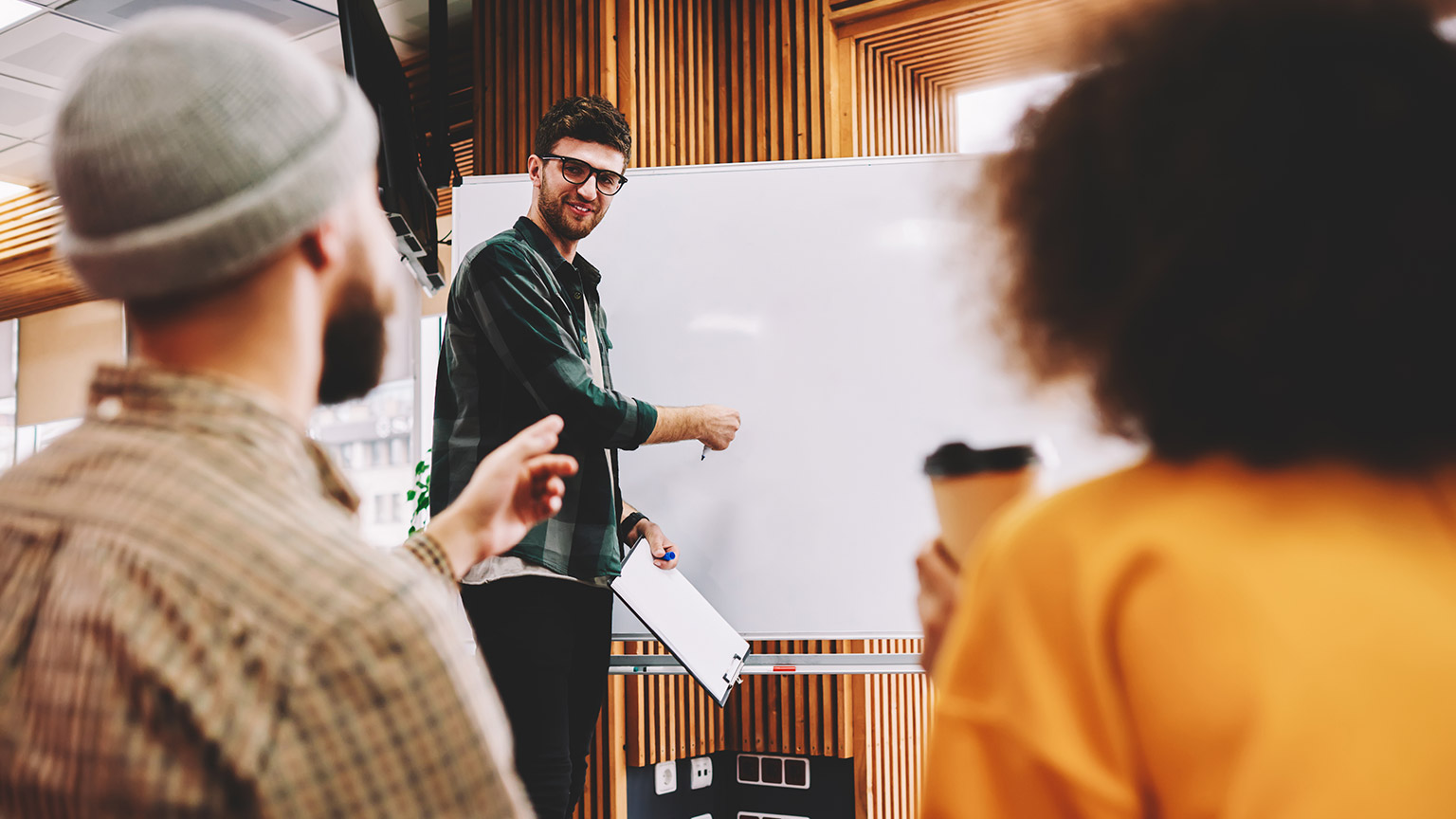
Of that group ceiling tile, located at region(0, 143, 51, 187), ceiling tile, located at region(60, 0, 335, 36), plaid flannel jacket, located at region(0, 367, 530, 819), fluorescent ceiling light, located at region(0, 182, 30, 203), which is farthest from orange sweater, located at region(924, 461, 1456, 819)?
fluorescent ceiling light, located at region(0, 182, 30, 203)

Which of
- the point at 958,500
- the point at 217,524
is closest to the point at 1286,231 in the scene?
the point at 958,500

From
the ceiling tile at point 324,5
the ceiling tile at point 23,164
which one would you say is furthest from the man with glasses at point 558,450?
the ceiling tile at point 23,164

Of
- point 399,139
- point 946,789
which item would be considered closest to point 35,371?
point 399,139

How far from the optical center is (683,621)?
2506mm

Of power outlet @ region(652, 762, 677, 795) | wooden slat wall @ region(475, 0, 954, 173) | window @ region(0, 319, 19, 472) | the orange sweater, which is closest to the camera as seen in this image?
the orange sweater

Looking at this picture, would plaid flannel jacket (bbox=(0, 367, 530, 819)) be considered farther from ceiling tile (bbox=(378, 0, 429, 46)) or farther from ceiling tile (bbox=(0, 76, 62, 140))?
ceiling tile (bbox=(0, 76, 62, 140))

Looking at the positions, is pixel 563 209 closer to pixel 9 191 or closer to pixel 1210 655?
pixel 1210 655

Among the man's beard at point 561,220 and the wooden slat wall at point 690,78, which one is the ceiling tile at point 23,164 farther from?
the man's beard at point 561,220

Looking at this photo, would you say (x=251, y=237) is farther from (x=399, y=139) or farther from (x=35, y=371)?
(x=35, y=371)

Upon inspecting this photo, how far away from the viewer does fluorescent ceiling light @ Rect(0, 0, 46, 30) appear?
4.02 m

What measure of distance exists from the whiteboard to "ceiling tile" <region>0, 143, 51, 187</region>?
428cm

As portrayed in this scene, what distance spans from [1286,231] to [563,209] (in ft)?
6.36

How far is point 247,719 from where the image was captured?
0.58 metres

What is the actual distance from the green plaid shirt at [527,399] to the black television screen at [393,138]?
67cm
